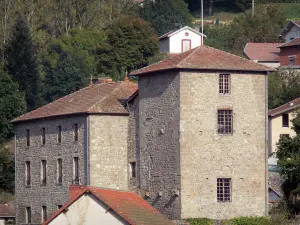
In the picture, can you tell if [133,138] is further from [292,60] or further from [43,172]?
[292,60]

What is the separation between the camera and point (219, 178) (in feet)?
221

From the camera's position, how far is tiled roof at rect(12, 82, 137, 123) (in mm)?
70375

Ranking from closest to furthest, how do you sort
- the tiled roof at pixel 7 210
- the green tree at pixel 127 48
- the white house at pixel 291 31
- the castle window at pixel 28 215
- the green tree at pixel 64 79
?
the castle window at pixel 28 215, the tiled roof at pixel 7 210, the green tree at pixel 64 79, the green tree at pixel 127 48, the white house at pixel 291 31

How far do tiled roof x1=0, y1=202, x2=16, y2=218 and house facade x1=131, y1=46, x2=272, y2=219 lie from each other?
451 inches

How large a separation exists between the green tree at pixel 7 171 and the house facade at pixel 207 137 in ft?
60.7

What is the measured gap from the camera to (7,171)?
8600cm

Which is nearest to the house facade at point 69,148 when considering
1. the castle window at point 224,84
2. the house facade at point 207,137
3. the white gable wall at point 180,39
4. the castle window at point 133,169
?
the castle window at point 133,169

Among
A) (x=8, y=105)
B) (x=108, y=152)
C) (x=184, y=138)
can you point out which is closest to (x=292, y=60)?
(x=8, y=105)

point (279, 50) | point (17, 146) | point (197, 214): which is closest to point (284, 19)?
point (279, 50)

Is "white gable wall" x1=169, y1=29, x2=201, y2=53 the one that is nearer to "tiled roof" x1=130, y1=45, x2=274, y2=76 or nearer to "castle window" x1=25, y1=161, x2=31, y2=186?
"castle window" x1=25, y1=161, x2=31, y2=186

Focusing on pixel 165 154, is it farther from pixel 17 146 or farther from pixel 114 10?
pixel 114 10

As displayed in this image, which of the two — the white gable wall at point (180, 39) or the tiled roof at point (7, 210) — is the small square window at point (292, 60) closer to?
the white gable wall at point (180, 39)

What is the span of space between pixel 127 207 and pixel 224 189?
4771 mm

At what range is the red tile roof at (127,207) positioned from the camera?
64.4 meters
